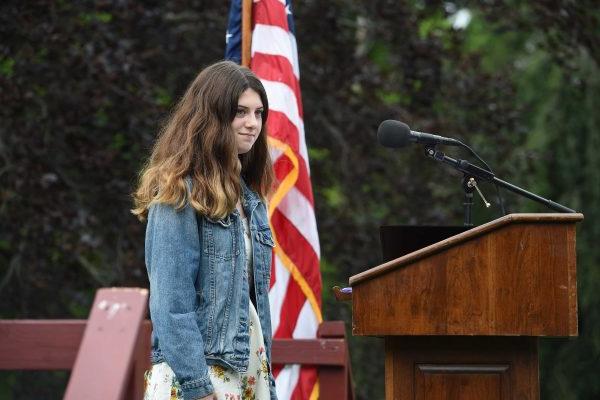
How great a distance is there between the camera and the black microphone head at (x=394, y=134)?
432 centimetres

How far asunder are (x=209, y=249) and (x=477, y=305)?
0.89 meters

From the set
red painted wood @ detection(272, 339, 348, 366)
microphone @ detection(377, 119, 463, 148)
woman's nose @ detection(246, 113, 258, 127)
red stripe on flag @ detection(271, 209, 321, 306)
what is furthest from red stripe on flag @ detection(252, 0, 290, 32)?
woman's nose @ detection(246, 113, 258, 127)

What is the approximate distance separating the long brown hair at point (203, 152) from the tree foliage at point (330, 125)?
507cm

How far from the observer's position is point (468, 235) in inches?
152

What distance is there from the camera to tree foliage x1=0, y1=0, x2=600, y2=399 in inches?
354

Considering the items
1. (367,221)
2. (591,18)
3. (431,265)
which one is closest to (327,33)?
(367,221)

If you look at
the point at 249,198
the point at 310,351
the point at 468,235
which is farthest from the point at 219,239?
the point at 310,351

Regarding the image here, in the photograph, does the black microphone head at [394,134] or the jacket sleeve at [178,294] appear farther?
the black microphone head at [394,134]

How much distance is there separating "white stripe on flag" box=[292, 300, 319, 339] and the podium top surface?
75.5 inches

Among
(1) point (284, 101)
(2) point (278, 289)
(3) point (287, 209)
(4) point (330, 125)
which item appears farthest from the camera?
(4) point (330, 125)

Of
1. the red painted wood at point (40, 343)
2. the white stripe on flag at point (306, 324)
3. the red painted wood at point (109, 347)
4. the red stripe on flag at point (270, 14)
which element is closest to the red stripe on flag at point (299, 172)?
the white stripe on flag at point (306, 324)

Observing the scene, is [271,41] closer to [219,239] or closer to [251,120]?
[251,120]

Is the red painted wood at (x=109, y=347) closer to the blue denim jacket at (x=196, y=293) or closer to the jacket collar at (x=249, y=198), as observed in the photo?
the blue denim jacket at (x=196, y=293)

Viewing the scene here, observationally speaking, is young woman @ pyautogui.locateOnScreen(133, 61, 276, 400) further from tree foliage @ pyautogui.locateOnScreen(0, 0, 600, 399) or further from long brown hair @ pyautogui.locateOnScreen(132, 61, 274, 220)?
tree foliage @ pyautogui.locateOnScreen(0, 0, 600, 399)
